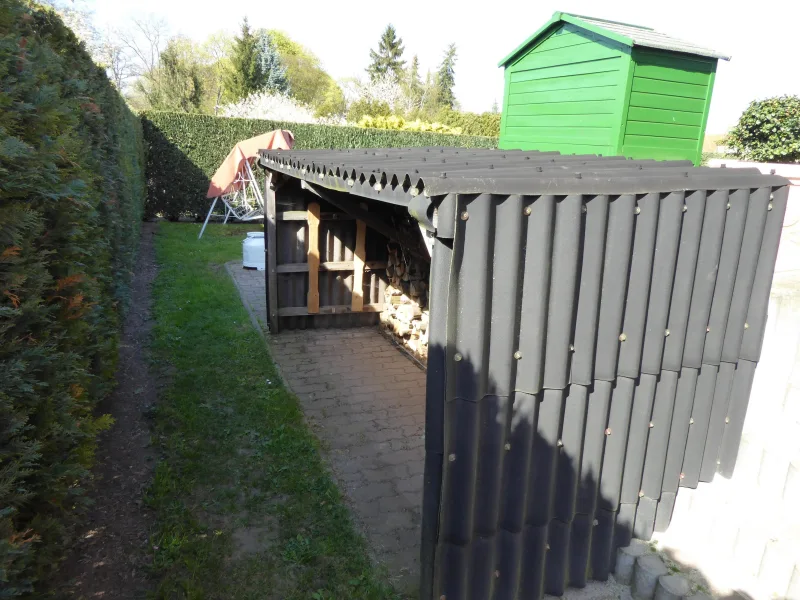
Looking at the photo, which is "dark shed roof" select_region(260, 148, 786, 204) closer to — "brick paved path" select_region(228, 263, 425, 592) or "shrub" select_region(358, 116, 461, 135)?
"brick paved path" select_region(228, 263, 425, 592)

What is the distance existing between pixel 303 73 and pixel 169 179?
37.2 m

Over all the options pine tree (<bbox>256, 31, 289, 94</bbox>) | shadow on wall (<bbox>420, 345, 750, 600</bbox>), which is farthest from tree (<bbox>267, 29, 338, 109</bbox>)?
shadow on wall (<bbox>420, 345, 750, 600</bbox>)

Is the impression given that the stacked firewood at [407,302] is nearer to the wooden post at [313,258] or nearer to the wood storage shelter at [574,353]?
the wooden post at [313,258]

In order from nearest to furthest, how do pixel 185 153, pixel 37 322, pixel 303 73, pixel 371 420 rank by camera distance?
pixel 37 322
pixel 371 420
pixel 185 153
pixel 303 73

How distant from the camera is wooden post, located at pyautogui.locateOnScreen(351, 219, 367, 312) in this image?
23.8 ft

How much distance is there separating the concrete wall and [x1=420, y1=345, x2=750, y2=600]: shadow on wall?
0.15m

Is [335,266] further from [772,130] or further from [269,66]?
[269,66]

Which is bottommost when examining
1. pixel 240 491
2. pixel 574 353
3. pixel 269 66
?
pixel 240 491

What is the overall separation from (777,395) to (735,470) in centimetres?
53

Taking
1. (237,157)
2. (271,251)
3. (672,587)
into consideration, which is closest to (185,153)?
(237,157)

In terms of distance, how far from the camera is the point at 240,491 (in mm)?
3885

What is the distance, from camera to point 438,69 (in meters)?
54.7

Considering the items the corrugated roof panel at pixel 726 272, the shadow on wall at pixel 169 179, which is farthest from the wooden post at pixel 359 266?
the shadow on wall at pixel 169 179

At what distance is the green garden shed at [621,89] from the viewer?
594 centimetres
